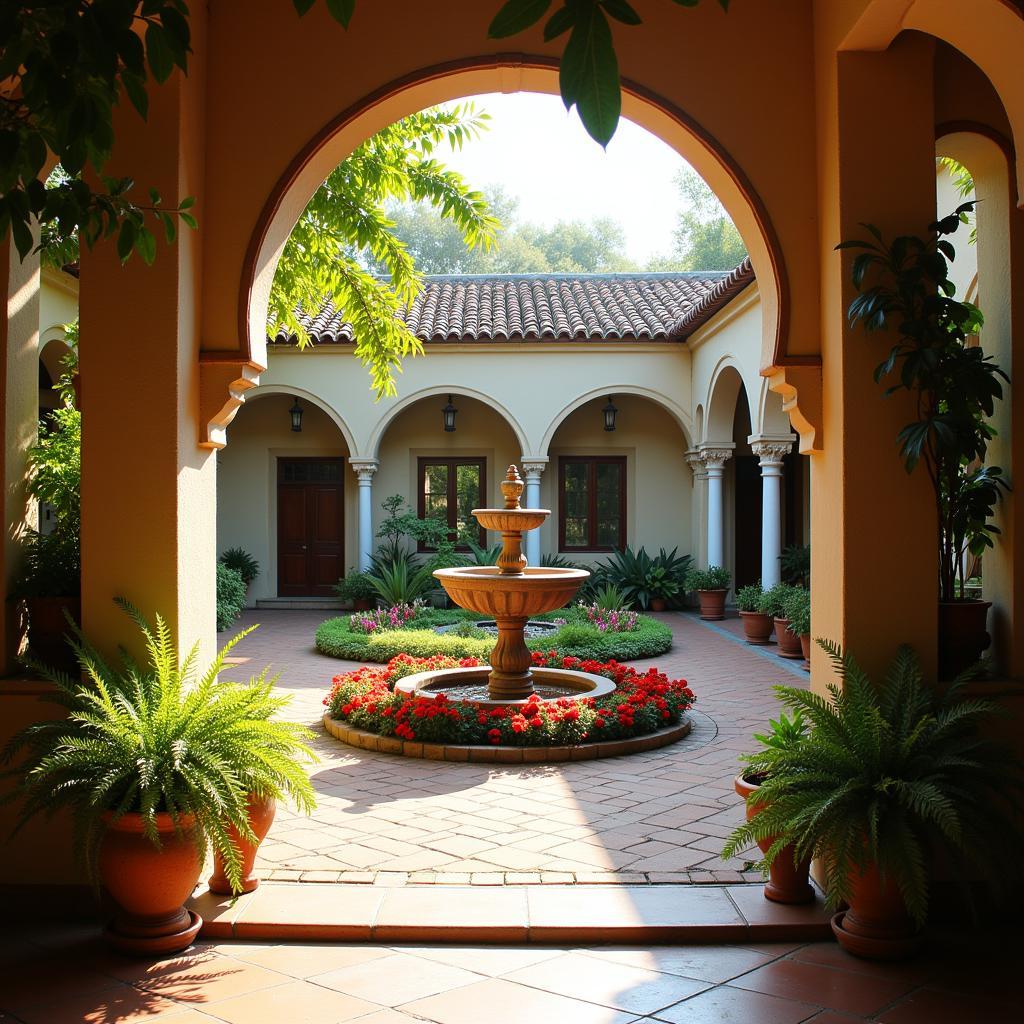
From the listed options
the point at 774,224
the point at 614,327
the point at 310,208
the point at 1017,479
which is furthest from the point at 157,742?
the point at 614,327

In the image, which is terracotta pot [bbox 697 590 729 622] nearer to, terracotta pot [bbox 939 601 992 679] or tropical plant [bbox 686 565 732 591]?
tropical plant [bbox 686 565 732 591]

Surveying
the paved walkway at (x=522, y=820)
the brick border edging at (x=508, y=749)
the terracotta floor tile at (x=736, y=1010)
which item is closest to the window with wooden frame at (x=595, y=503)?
the paved walkway at (x=522, y=820)

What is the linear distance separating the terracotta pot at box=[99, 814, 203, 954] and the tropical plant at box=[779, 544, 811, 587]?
978cm

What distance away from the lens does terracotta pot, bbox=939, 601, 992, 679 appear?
4.07 meters

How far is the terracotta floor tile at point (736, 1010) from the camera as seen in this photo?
2.97m

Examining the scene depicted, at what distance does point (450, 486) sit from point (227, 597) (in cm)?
671

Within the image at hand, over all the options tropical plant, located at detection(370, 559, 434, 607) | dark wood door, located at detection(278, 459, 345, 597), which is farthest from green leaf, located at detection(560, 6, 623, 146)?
dark wood door, located at detection(278, 459, 345, 597)

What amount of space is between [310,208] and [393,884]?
5.48 m

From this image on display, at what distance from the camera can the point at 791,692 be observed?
3.74 meters

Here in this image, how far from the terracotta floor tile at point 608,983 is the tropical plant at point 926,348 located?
2.13 meters

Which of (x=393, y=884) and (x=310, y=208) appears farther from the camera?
(x=310, y=208)

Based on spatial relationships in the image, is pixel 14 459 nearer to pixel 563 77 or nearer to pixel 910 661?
pixel 563 77

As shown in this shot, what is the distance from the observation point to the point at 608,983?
10.7 ft

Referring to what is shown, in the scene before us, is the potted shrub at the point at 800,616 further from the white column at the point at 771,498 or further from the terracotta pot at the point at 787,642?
the white column at the point at 771,498
